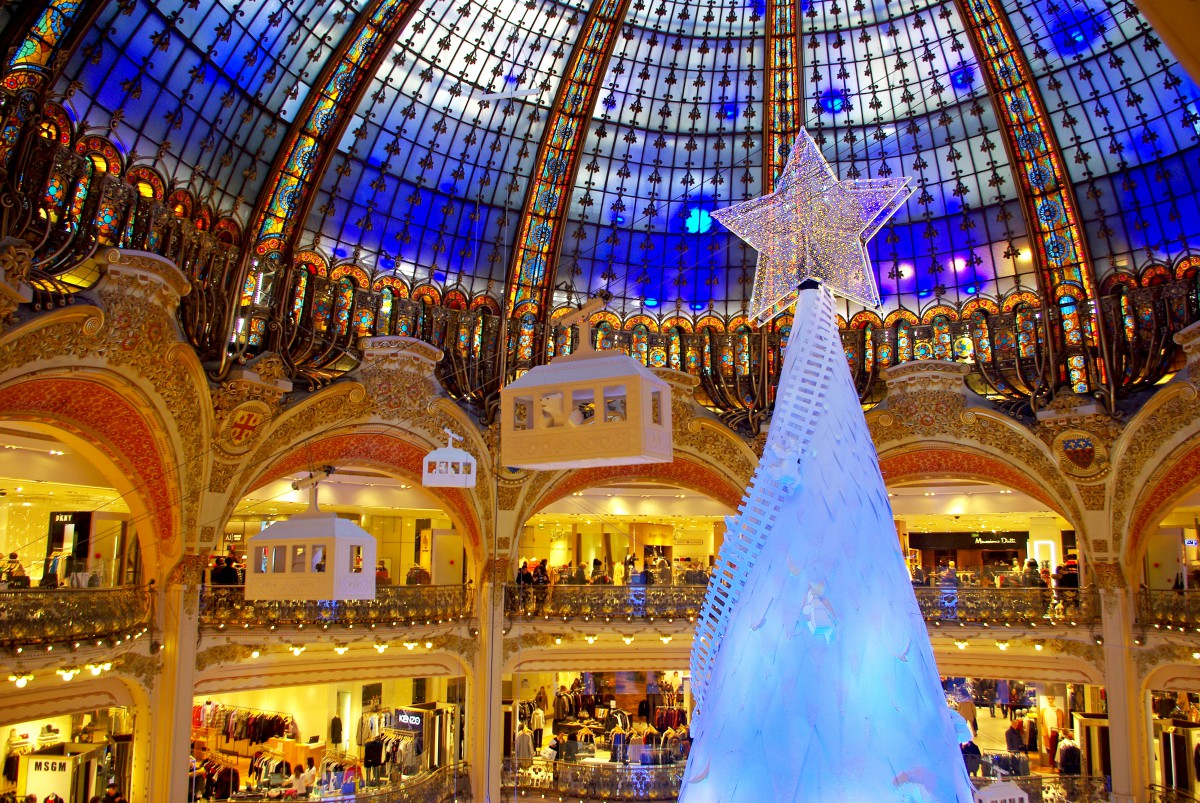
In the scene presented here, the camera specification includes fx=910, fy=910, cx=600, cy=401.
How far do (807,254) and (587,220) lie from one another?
15.3 metres

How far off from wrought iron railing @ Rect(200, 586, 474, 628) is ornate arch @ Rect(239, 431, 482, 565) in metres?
1.37

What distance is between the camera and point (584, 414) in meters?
8.26

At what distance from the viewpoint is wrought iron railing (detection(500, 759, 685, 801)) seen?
794 inches

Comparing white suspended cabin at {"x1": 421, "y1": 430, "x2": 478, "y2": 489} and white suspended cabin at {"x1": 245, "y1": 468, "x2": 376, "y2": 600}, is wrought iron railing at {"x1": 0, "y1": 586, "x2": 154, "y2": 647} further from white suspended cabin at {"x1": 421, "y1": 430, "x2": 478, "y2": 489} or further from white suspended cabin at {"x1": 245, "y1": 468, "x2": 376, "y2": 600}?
white suspended cabin at {"x1": 421, "y1": 430, "x2": 478, "y2": 489}

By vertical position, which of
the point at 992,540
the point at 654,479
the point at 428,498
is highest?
the point at 654,479

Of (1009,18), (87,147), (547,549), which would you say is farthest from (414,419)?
(1009,18)

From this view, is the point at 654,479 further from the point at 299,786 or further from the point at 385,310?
the point at 299,786

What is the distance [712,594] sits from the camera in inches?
289

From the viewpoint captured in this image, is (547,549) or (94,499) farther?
(547,549)

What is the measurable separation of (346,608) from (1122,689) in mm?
16831

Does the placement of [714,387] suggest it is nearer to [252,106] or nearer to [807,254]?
[252,106]

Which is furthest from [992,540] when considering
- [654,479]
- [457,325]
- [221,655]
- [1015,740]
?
[221,655]

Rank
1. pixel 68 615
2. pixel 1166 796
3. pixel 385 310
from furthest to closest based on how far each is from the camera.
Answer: pixel 385 310 < pixel 1166 796 < pixel 68 615

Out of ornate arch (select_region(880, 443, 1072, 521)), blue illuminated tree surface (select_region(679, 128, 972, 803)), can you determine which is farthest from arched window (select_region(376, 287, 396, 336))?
blue illuminated tree surface (select_region(679, 128, 972, 803))
